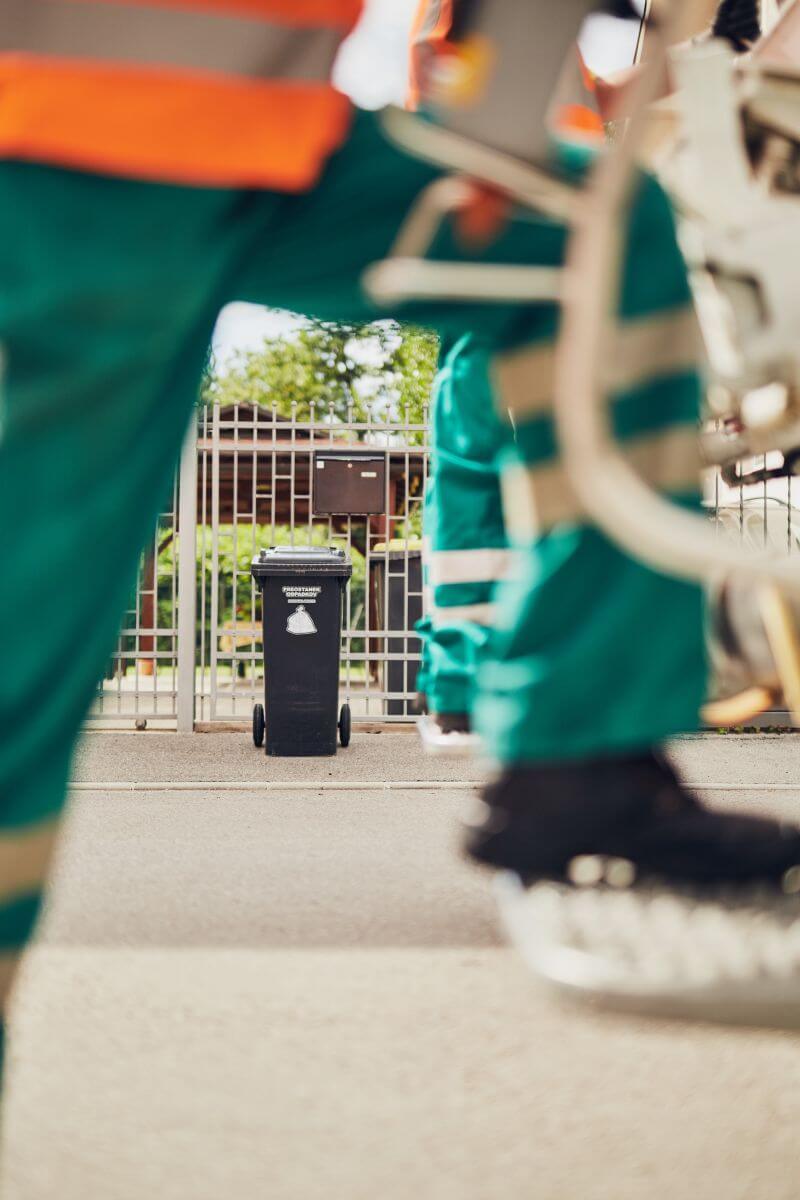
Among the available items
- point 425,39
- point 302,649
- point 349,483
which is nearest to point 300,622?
point 302,649

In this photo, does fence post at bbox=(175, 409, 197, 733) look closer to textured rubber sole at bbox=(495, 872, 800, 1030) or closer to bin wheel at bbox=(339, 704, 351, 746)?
bin wheel at bbox=(339, 704, 351, 746)

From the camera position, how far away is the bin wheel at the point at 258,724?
7.76 meters

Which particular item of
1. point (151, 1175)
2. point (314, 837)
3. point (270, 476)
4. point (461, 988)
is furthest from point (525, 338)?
point (270, 476)

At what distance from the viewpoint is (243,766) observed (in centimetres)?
682

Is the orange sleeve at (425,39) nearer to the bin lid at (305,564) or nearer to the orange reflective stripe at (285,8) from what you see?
the orange reflective stripe at (285,8)

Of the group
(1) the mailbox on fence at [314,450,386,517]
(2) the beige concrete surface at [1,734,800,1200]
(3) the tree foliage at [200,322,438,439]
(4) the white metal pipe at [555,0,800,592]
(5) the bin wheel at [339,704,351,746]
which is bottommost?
(2) the beige concrete surface at [1,734,800,1200]

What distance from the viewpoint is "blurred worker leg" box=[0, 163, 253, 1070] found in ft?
3.15

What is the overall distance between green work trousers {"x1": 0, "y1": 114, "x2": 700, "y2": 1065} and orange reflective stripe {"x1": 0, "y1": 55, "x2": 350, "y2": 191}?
0.06 feet

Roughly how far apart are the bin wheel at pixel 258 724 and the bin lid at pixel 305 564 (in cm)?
84

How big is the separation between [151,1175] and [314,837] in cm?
283

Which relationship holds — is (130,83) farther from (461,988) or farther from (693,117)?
(461,988)

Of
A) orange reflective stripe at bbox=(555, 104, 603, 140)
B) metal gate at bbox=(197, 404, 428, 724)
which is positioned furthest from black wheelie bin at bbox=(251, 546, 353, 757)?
orange reflective stripe at bbox=(555, 104, 603, 140)

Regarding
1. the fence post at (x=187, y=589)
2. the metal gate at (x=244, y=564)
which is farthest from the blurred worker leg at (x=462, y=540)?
the fence post at (x=187, y=589)

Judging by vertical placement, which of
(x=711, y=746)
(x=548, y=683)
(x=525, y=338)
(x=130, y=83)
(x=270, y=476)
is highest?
(x=270, y=476)
